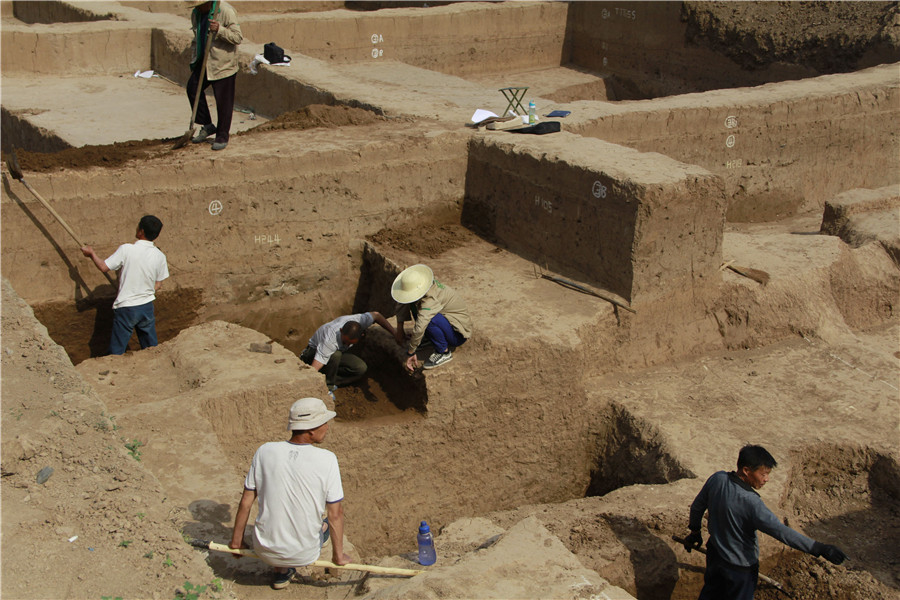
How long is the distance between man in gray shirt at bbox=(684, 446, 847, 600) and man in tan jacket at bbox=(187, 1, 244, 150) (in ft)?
17.2

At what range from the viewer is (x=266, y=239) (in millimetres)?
8359

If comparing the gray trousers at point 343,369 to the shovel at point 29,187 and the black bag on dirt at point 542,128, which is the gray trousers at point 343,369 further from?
the black bag on dirt at point 542,128

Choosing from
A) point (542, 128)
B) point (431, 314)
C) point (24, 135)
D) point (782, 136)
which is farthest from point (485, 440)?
point (24, 135)

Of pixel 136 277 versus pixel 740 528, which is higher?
pixel 136 277

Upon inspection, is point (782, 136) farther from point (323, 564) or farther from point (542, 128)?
point (323, 564)

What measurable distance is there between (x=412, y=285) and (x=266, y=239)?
7.50 ft

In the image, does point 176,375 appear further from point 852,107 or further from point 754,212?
point 852,107

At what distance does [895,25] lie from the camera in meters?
12.6

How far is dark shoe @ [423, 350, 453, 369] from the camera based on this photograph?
680 centimetres

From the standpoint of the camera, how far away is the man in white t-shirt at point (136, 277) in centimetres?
718

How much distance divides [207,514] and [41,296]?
3371mm

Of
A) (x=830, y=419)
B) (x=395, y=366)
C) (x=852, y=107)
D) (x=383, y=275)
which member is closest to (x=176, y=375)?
(x=395, y=366)

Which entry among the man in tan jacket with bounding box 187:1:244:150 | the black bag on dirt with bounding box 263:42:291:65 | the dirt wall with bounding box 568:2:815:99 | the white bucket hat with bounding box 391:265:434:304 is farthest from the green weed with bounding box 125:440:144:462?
the dirt wall with bounding box 568:2:815:99

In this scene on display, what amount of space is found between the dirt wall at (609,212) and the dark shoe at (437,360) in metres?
1.64
